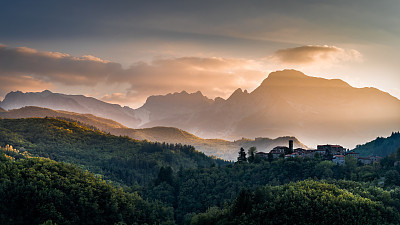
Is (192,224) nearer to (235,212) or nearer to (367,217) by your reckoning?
(235,212)

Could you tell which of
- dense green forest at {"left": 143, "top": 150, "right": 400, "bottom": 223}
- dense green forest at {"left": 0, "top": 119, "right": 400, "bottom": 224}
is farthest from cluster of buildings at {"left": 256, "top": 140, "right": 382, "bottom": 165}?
A: dense green forest at {"left": 143, "top": 150, "right": 400, "bottom": 223}

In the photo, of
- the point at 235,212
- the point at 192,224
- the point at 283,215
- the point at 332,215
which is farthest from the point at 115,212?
the point at 332,215

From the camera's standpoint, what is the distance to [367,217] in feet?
366

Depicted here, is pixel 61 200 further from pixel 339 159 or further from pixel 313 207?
pixel 339 159

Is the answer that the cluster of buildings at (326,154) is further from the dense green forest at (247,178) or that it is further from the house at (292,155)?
the dense green forest at (247,178)

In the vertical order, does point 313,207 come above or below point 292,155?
below

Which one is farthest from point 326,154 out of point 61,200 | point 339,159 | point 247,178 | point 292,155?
point 61,200

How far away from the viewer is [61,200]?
414ft

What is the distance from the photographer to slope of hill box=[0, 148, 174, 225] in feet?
390

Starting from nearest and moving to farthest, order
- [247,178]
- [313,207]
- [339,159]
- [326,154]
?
1. [313,207]
2. [339,159]
3. [247,178]
4. [326,154]

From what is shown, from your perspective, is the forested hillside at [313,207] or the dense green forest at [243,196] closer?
the forested hillside at [313,207]

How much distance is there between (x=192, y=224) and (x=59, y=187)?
46974 mm

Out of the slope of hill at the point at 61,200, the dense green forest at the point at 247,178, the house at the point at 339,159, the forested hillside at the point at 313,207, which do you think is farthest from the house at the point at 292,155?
the slope of hill at the point at 61,200

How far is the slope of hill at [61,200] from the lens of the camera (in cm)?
11881
